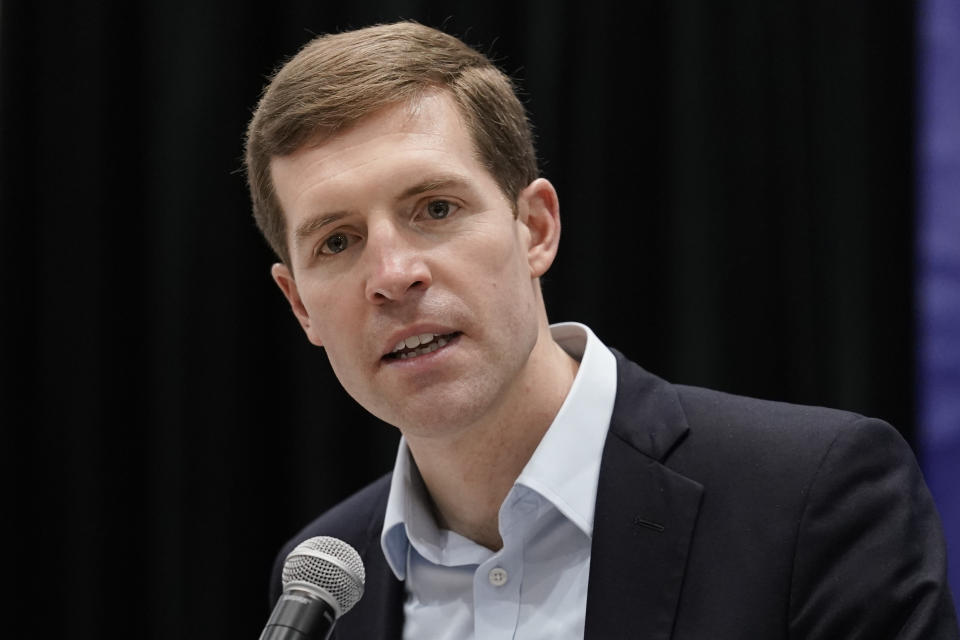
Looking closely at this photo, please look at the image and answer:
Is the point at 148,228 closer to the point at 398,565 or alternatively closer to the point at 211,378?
the point at 211,378

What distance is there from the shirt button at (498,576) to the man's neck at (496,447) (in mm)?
129

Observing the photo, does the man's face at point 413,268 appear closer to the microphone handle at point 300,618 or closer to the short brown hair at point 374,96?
the short brown hair at point 374,96

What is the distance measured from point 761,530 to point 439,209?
0.72 meters

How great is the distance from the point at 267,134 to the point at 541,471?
0.76 meters

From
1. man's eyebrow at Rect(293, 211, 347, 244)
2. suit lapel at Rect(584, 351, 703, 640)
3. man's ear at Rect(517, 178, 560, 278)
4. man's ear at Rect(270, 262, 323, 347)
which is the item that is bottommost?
suit lapel at Rect(584, 351, 703, 640)

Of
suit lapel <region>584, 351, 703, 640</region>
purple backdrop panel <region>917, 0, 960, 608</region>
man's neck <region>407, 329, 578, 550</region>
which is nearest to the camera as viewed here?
suit lapel <region>584, 351, 703, 640</region>

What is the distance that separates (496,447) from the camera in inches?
74.2

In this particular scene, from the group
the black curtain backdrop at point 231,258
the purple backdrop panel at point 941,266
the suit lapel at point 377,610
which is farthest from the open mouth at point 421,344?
the purple backdrop panel at point 941,266

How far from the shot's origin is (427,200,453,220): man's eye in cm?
177

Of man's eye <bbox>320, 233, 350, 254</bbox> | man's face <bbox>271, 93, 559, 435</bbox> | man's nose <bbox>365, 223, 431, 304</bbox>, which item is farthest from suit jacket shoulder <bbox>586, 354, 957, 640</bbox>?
man's eye <bbox>320, 233, 350, 254</bbox>

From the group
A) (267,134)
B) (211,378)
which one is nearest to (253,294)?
(211,378)

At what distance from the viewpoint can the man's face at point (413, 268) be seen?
5.58 feet

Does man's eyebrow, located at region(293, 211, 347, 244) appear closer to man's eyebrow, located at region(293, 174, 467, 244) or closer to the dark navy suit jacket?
man's eyebrow, located at region(293, 174, 467, 244)

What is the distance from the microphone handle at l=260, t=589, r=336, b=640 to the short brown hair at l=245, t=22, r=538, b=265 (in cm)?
82
